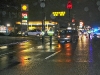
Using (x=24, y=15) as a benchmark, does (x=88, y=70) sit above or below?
below

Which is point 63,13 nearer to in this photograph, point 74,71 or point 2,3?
point 2,3

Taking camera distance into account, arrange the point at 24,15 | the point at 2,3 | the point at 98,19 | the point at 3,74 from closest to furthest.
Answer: the point at 3,74, the point at 2,3, the point at 24,15, the point at 98,19

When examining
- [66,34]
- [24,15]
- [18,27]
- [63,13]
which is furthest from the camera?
[63,13]

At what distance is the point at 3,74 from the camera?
35.5ft

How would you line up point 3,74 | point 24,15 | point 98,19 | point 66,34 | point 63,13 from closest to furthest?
point 3,74, point 66,34, point 24,15, point 63,13, point 98,19

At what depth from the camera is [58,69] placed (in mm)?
11852

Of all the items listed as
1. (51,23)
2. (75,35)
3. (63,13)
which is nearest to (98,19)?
(63,13)

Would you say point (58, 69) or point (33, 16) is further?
point (33, 16)

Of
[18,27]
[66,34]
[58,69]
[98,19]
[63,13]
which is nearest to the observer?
[58,69]

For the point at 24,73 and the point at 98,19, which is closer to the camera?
the point at 24,73

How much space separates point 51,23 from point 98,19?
220 ft

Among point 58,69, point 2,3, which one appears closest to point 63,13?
point 2,3

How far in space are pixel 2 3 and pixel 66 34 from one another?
9645mm

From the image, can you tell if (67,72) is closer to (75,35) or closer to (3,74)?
(3,74)
